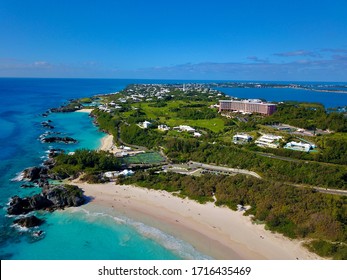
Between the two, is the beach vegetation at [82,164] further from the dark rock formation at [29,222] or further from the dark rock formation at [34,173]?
the dark rock formation at [29,222]

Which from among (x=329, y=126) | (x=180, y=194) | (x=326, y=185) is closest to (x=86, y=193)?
(x=180, y=194)

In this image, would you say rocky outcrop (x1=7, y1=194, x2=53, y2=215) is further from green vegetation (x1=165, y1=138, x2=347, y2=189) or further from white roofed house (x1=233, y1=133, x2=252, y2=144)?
white roofed house (x1=233, y1=133, x2=252, y2=144)

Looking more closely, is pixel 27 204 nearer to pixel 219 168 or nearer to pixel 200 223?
pixel 200 223

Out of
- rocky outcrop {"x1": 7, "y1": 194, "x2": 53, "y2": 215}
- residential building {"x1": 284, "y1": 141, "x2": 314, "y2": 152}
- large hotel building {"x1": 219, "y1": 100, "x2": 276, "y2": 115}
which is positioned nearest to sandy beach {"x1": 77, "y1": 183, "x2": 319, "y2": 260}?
rocky outcrop {"x1": 7, "y1": 194, "x2": 53, "y2": 215}

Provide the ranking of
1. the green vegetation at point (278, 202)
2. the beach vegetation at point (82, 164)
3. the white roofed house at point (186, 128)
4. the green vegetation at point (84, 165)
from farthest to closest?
the white roofed house at point (186, 128)
the beach vegetation at point (82, 164)
the green vegetation at point (84, 165)
the green vegetation at point (278, 202)

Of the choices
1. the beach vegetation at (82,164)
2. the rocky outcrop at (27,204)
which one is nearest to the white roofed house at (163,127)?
the beach vegetation at (82,164)

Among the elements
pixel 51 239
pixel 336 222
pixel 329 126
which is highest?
pixel 329 126

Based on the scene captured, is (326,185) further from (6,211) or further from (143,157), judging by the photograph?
(6,211)
